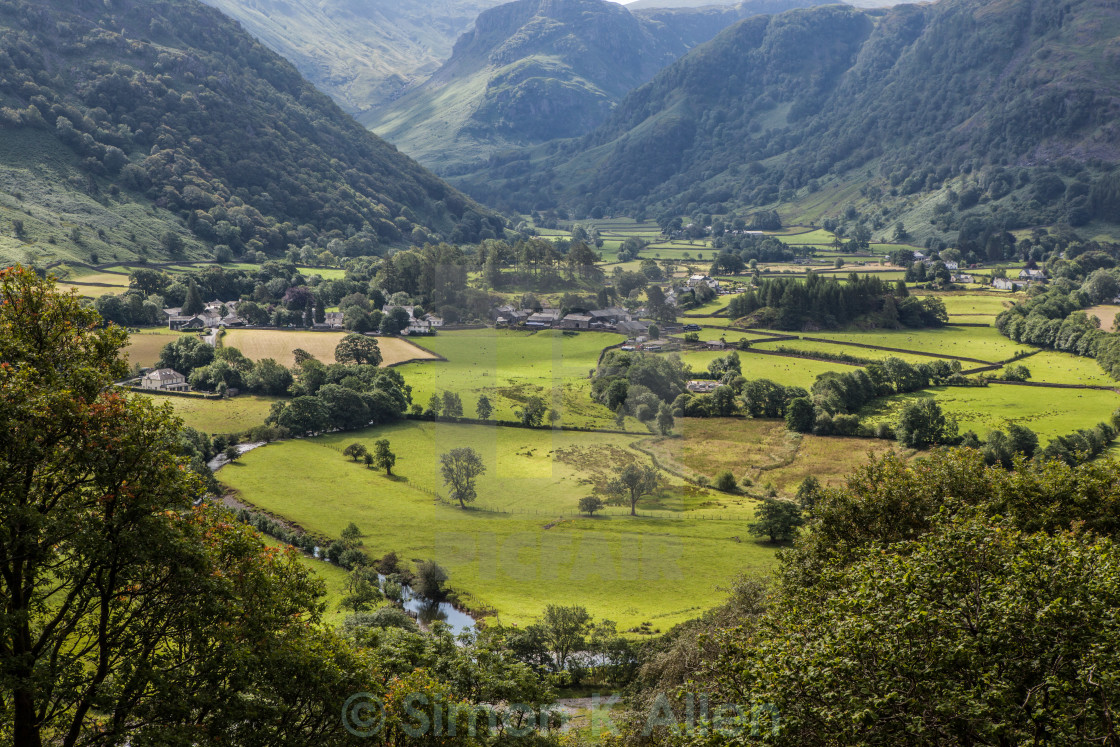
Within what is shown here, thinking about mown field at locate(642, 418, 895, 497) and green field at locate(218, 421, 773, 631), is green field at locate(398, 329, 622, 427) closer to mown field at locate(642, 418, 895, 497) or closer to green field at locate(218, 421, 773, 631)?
green field at locate(218, 421, 773, 631)

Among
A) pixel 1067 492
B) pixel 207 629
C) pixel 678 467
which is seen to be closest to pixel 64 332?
pixel 207 629

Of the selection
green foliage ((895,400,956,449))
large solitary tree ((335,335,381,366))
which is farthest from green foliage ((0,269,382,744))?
large solitary tree ((335,335,381,366))

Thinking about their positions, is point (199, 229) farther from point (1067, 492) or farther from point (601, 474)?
A: point (1067, 492)

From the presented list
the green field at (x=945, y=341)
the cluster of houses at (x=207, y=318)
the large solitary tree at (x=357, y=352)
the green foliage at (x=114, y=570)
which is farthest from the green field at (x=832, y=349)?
the green foliage at (x=114, y=570)

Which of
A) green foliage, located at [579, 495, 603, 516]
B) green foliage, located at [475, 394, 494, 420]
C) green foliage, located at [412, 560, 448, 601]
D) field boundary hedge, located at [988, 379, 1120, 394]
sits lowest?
green foliage, located at [412, 560, 448, 601]

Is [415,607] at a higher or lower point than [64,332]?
lower

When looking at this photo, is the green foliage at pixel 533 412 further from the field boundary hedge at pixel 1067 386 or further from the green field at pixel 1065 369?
the green field at pixel 1065 369
